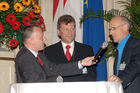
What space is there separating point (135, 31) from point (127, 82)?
1.93 m

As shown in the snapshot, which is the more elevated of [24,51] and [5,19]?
[5,19]

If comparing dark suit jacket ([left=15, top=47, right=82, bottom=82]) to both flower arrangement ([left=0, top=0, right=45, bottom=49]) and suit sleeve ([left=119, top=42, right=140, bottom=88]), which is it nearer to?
suit sleeve ([left=119, top=42, right=140, bottom=88])

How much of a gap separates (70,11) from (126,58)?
8.91ft

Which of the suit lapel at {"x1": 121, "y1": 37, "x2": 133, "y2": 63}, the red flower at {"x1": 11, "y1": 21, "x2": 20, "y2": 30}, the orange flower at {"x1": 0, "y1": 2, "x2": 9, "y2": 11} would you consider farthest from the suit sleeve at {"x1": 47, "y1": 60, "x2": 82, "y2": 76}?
the orange flower at {"x1": 0, "y1": 2, "x2": 9, "y2": 11}

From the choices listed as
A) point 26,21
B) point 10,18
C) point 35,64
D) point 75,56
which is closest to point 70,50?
point 75,56

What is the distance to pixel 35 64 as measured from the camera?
3.32m

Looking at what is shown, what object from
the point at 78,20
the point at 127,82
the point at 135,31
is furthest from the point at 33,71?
the point at 78,20

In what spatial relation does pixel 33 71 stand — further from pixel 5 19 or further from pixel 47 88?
pixel 5 19

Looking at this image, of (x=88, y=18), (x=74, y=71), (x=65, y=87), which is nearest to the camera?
(x=65, y=87)

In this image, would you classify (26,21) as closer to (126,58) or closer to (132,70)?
(126,58)

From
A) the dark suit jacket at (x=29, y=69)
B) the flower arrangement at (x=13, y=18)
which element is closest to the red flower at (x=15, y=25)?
the flower arrangement at (x=13, y=18)

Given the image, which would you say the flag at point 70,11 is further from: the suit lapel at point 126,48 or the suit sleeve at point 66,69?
the suit sleeve at point 66,69

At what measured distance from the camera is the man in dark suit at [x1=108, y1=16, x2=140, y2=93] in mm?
3699

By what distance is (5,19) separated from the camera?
5020 millimetres
